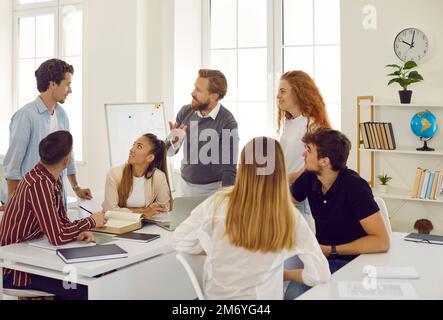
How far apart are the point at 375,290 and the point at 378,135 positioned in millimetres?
2680

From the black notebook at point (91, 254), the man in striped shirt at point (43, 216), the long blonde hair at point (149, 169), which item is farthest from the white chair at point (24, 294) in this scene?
the long blonde hair at point (149, 169)

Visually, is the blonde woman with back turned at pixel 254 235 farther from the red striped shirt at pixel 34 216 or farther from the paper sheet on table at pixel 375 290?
the red striped shirt at pixel 34 216

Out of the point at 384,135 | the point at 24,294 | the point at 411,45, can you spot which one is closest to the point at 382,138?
the point at 384,135

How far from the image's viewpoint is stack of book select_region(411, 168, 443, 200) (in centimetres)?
425

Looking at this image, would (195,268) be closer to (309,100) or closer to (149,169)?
(149,169)

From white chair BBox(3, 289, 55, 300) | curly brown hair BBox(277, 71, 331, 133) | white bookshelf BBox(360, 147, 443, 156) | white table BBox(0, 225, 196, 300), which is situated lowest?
white chair BBox(3, 289, 55, 300)

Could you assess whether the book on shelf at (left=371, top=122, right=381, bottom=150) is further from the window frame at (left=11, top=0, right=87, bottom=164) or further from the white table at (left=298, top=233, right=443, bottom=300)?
the window frame at (left=11, top=0, right=87, bottom=164)

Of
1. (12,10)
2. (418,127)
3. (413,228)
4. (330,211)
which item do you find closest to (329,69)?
(418,127)

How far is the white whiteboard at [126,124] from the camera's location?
4885 mm

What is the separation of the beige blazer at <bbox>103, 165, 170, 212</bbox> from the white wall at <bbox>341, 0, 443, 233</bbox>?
2.05 meters

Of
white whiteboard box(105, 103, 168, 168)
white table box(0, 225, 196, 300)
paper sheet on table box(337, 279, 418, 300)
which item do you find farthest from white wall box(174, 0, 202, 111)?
Answer: paper sheet on table box(337, 279, 418, 300)

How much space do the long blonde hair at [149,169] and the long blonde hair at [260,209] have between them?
52.9 inches

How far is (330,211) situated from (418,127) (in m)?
2.04

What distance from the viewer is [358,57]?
15.3ft
